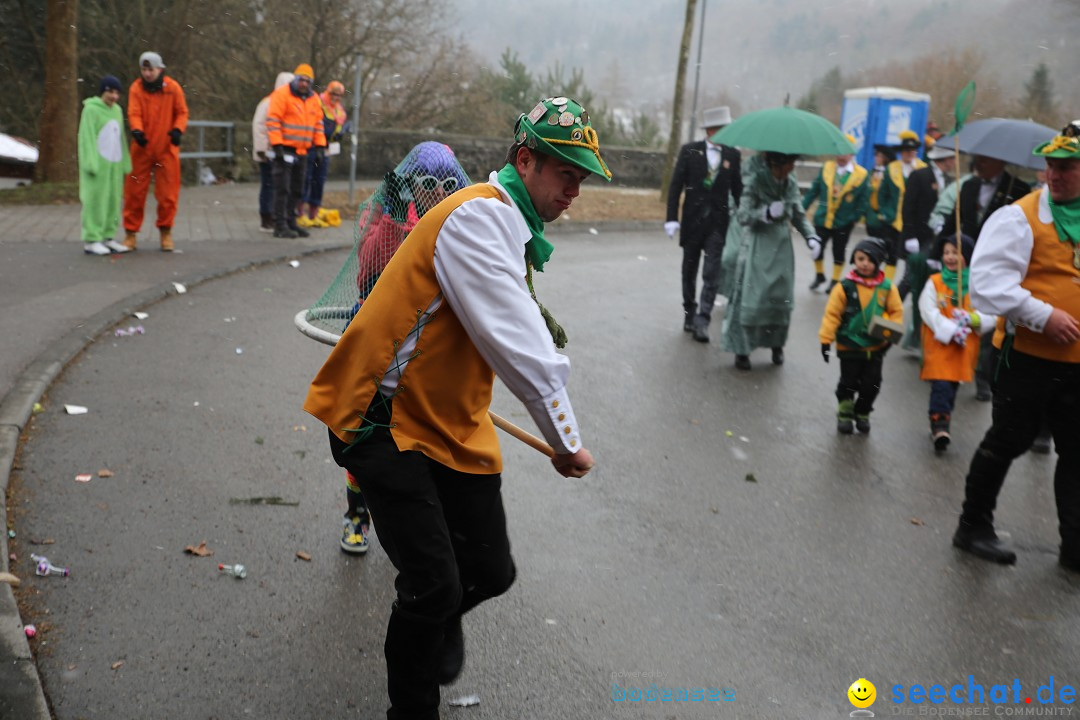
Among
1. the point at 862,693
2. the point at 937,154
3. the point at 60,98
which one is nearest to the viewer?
the point at 862,693

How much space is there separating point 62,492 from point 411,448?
291 cm

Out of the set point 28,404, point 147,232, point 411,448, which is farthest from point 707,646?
point 147,232

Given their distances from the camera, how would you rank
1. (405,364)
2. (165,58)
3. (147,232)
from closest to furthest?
(405,364) → (147,232) → (165,58)

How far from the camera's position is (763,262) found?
9688 millimetres

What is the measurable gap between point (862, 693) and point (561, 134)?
7.89ft

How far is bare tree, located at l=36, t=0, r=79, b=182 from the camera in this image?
16.6 meters

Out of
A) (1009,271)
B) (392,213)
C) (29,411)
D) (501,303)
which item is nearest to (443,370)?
(501,303)

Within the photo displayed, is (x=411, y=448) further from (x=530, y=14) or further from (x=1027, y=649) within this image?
(x=530, y=14)

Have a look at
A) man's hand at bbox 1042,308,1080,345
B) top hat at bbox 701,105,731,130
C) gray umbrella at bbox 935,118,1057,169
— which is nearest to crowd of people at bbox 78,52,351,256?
top hat at bbox 701,105,731,130

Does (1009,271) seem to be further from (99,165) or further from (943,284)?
(99,165)

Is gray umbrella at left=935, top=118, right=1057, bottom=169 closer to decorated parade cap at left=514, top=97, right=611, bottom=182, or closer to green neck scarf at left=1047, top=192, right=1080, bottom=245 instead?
green neck scarf at left=1047, top=192, right=1080, bottom=245

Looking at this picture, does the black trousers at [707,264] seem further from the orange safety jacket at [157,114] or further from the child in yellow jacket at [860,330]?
the orange safety jacket at [157,114]

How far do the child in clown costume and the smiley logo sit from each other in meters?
9.95

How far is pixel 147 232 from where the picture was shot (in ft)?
44.9
